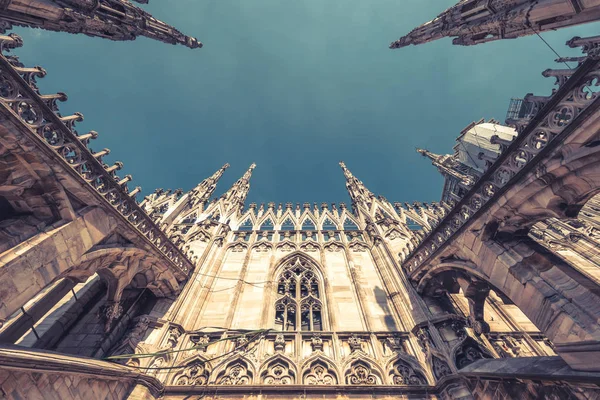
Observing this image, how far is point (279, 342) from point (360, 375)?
2.62 metres

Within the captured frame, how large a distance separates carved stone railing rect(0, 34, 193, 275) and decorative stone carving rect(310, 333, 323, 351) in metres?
6.04

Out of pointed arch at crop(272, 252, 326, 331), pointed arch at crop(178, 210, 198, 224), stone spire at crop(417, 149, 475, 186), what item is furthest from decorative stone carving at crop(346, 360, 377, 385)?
stone spire at crop(417, 149, 475, 186)

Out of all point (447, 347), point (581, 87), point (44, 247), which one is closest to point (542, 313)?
point (447, 347)

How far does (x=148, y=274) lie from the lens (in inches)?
362

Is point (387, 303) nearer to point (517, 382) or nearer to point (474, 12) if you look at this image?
point (517, 382)

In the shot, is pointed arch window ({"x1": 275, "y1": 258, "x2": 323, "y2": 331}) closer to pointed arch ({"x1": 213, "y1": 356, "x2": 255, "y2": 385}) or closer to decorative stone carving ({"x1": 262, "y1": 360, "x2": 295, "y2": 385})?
decorative stone carving ({"x1": 262, "y1": 360, "x2": 295, "y2": 385})

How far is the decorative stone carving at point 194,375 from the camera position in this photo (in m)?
7.56

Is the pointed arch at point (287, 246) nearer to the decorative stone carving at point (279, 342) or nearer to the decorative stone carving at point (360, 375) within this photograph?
the decorative stone carving at point (279, 342)

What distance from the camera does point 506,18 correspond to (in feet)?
24.4

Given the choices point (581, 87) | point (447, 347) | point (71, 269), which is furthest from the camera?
point (447, 347)

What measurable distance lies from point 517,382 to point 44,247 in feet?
32.3

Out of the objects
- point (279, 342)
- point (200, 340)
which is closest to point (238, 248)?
point (200, 340)

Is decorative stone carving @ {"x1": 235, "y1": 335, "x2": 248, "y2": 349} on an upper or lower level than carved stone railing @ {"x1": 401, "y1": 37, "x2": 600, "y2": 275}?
lower

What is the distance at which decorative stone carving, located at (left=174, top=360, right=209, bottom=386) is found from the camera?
7562 millimetres
